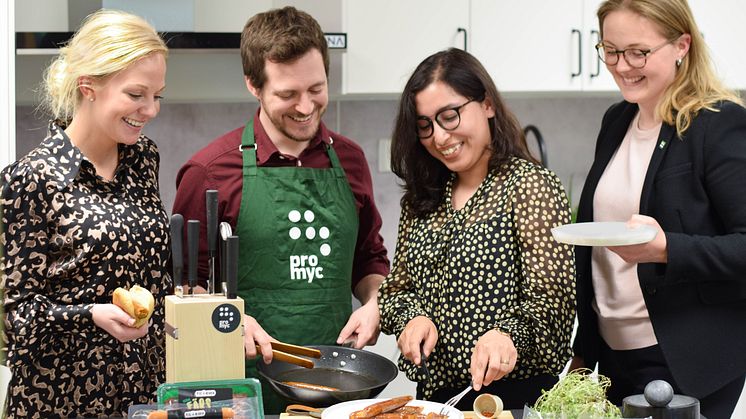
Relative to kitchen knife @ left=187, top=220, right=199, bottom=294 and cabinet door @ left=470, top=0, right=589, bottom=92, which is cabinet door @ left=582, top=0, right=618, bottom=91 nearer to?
cabinet door @ left=470, top=0, right=589, bottom=92

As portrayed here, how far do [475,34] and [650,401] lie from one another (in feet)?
6.10

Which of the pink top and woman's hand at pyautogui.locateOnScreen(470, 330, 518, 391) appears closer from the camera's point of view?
woman's hand at pyautogui.locateOnScreen(470, 330, 518, 391)

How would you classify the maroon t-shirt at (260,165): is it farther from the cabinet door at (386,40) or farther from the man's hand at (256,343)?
the cabinet door at (386,40)

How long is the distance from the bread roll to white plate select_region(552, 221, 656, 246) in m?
0.72

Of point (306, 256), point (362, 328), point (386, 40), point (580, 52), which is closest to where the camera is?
point (362, 328)

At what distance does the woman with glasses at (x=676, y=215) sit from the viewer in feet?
5.43

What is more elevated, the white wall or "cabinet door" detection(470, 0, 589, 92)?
"cabinet door" detection(470, 0, 589, 92)

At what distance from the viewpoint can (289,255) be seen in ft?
6.47

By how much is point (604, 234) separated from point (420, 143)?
552 millimetres

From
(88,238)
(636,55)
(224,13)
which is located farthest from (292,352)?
(224,13)

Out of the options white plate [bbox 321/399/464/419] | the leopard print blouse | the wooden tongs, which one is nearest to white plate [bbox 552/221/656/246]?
white plate [bbox 321/399/464/419]

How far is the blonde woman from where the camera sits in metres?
1.63

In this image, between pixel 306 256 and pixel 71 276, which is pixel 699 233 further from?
pixel 71 276

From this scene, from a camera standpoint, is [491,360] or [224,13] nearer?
[491,360]
